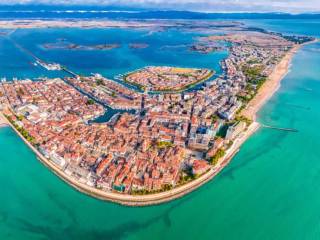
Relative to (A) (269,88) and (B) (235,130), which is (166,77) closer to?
(A) (269,88)

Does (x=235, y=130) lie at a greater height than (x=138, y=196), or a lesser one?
greater

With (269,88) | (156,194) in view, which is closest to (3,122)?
(156,194)

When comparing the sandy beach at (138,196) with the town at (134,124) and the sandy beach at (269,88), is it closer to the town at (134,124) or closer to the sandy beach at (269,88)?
the town at (134,124)

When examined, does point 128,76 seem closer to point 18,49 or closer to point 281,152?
point 281,152

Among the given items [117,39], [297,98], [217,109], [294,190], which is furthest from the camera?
[117,39]

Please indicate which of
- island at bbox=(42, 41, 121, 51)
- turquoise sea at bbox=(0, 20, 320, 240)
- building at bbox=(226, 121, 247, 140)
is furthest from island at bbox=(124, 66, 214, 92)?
island at bbox=(42, 41, 121, 51)

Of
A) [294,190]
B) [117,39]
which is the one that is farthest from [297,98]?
[117,39]

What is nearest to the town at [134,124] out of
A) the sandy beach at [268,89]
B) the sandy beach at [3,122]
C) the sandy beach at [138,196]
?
the sandy beach at [138,196]

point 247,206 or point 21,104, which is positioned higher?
point 21,104

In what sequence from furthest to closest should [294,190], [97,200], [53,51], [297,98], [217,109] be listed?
[53,51] < [297,98] < [217,109] < [294,190] < [97,200]
